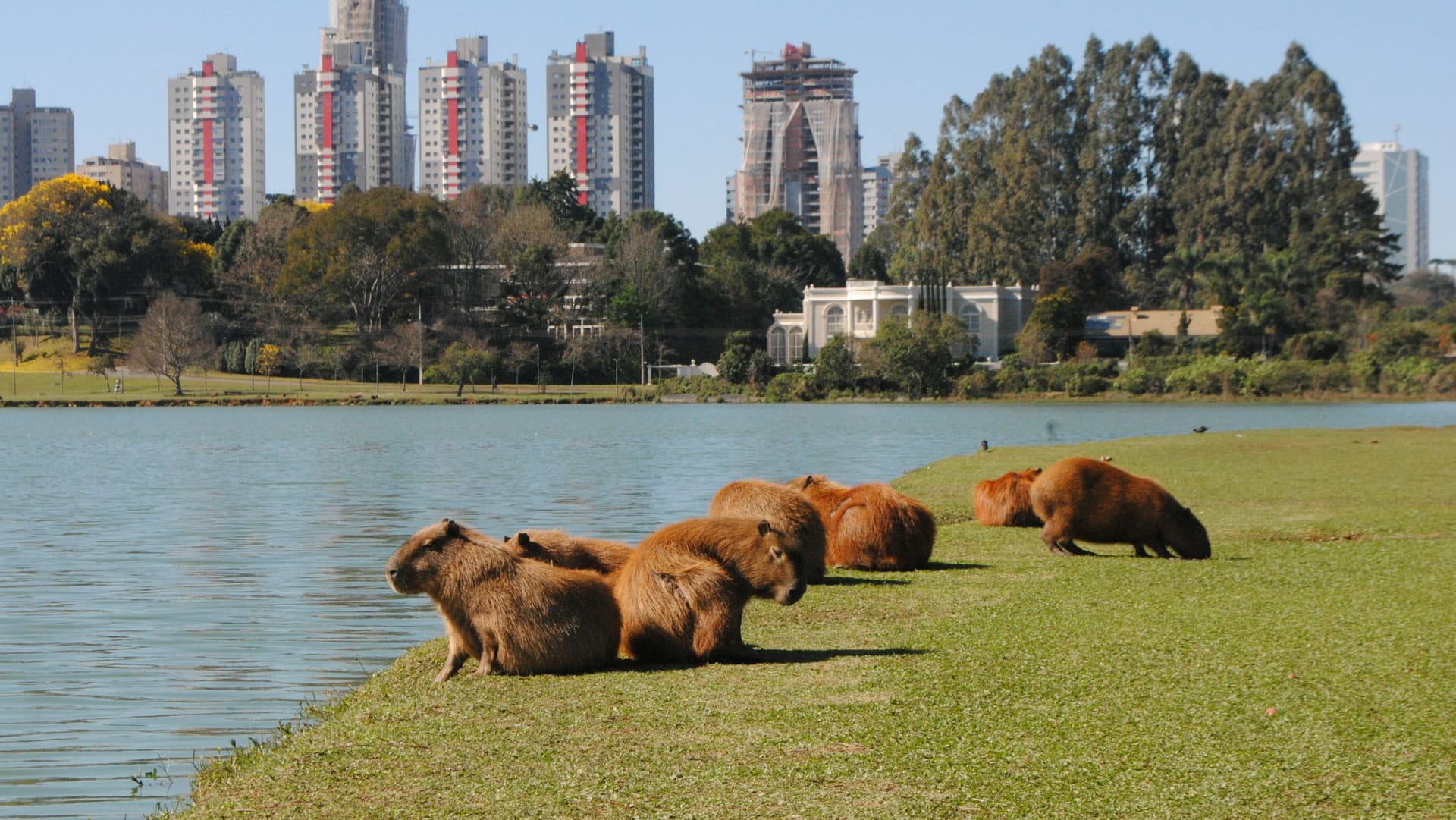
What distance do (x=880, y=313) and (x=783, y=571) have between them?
344 ft

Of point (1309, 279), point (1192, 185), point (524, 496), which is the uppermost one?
point (1192, 185)

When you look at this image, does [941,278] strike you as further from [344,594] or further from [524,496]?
[344,594]

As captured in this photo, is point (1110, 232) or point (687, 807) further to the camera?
point (1110, 232)

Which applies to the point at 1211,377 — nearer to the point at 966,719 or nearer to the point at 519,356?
the point at 519,356

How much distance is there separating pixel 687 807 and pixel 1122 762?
72.2 inches

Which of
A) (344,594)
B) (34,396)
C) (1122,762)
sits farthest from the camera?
(34,396)

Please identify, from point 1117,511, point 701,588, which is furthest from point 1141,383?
point 701,588

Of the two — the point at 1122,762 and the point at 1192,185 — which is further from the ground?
the point at 1192,185

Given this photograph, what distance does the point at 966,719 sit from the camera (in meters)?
6.93

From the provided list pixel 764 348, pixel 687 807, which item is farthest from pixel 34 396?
pixel 687 807

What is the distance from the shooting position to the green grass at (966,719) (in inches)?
227

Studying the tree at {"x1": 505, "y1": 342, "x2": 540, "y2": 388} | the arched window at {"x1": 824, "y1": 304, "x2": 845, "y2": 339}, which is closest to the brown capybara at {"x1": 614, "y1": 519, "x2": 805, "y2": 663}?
the tree at {"x1": 505, "y1": 342, "x2": 540, "y2": 388}

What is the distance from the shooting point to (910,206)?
125 metres

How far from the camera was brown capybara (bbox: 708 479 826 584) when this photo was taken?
11.0 metres
